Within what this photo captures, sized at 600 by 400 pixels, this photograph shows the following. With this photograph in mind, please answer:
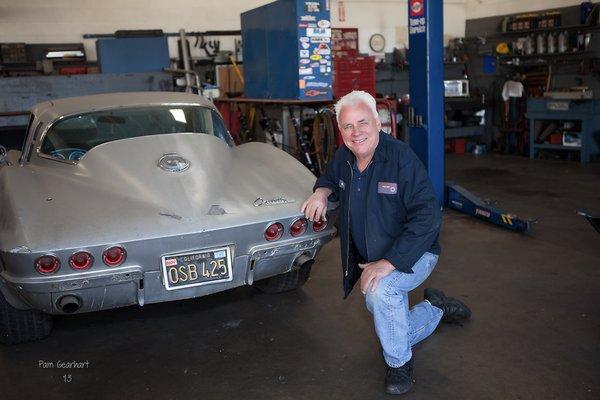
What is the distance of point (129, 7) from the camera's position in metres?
10.8

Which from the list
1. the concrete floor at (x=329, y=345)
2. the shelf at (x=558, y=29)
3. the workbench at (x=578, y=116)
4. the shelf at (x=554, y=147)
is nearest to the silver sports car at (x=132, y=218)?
the concrete floor at (x=329, y=345)

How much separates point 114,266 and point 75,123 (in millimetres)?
1459

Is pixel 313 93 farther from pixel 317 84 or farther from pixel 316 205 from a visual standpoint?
pixel 316 205

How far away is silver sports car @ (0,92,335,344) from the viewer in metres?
2.87

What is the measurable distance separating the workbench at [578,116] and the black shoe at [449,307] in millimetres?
6696

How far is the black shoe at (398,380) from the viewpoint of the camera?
2.74 m

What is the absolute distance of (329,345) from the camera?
10.8ft

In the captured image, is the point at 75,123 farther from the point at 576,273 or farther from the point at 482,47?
the point at 482,47

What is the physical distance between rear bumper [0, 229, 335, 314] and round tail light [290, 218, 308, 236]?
0.16 ft

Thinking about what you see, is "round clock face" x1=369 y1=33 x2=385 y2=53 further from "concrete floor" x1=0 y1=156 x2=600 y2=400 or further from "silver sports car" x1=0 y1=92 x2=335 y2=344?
"silver sports car" x1=0 y1=92 x2=335 y2=344

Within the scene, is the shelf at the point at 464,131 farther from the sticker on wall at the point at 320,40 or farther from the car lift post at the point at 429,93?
the car lift post at the point at 429,93

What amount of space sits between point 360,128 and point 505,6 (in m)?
10.9

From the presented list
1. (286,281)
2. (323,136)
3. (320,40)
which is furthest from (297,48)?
(286,281)

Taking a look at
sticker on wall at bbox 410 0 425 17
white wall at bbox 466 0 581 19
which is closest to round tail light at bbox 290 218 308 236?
sticker on wall at bbox 410 0 425 17
